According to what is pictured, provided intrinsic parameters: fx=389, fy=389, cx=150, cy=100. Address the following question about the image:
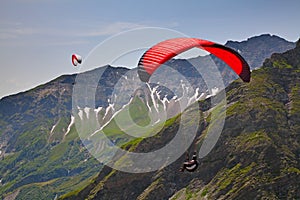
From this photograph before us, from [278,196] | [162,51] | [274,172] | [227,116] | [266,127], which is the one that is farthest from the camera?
[227,116]

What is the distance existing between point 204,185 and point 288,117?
53025mm

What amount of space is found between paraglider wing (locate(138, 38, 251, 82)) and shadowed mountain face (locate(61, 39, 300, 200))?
114 metres

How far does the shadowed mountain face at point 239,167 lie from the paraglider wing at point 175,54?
11403 cm

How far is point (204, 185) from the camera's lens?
526 ft

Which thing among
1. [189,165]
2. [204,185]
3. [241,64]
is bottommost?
[204,185]

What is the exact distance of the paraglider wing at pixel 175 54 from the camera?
21.8m

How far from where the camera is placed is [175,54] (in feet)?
79.3

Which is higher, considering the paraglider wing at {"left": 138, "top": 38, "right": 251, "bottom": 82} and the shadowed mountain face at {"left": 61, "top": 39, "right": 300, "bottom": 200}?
the paraglider wing at {"left": 138, "top": 38, "right": 251, "bottom": 82}

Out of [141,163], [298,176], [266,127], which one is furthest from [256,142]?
[141,163]

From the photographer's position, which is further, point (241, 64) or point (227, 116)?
point (227, 116)

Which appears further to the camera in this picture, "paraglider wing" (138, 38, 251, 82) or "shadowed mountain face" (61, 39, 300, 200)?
"shadowed mountain face" (61, 39, 300, 200)

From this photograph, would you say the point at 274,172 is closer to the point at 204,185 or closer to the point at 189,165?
the point at 204,185

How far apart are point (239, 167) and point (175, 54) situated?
139611 millimetres

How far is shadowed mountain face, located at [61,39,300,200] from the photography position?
14100 cm
